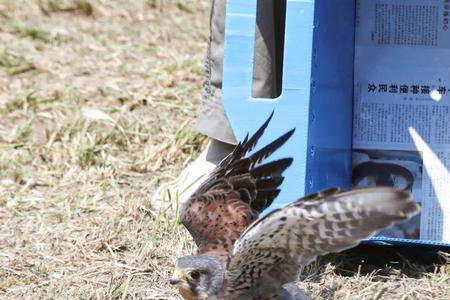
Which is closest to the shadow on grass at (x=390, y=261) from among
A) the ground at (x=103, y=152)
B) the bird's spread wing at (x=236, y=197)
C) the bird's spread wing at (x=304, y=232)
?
the ground at (x=103, y=152)

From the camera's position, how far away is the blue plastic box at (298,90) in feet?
10.6

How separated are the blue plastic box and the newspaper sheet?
0.23m

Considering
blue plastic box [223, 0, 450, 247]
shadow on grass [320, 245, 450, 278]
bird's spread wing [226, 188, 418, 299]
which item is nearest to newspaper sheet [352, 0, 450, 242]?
shadow on grass [320, 245, 450, 278]

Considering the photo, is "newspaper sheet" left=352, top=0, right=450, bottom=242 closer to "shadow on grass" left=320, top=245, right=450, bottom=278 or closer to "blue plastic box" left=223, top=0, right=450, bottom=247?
"shadow on grass" left=320, top=245, right=450, bottom=278

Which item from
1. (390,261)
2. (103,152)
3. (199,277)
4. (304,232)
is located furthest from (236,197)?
(103,152)

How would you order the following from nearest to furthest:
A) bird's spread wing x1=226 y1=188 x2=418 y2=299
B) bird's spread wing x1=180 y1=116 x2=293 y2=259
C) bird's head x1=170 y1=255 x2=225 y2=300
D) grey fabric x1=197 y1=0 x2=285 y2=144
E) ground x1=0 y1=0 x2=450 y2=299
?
bird's spread wing x1=226 y1=188 x2=418 y2=299 → bird's head x1=170 y1=255 x2=225 y2=300 → bird's spread wing x1=180 y1=116 x2=293 y2=259 → ground x1=0 y1=0 x2=450 y2=299 → grey fabric x1=197 y1=0 x2=285 y2=144

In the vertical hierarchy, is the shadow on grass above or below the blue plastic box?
below

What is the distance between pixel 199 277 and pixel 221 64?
3.43 feet

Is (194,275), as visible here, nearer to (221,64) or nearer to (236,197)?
(236,197)

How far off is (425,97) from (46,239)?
4.51 feet

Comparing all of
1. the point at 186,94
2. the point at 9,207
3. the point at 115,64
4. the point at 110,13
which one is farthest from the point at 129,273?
the point at 110,13

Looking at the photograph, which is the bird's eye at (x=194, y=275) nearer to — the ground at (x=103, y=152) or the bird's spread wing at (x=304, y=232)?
the bird's spread wing at (x=304, y=232)

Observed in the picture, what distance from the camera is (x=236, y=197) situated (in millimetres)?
3117

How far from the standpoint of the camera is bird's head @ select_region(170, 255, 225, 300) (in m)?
2.90
